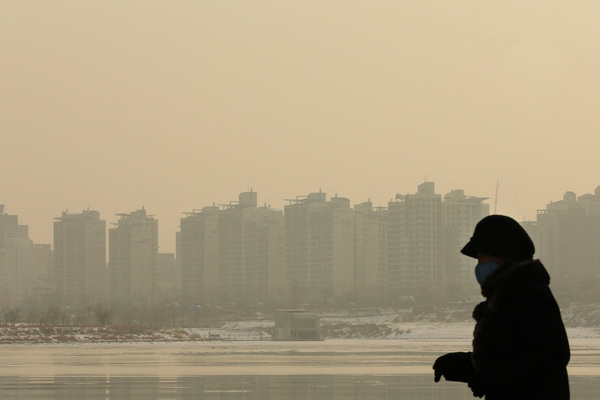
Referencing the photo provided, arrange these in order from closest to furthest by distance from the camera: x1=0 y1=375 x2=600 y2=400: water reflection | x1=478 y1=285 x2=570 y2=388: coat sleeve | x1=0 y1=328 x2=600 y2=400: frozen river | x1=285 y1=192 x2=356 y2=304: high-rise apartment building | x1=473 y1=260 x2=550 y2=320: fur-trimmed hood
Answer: x1=478 y1=285 x2=570 y2=388: coat sleeve, x1=473 y1=260 x2=550 y2=320: fur-trimmed hood, x1=0 y1=375 x2=600 y2=400: water reflection, x1=0 y1=328 x2=600 y2=400: frozen river, x1=285 y1=192 x2=356 y2=304: high-rise apartment building

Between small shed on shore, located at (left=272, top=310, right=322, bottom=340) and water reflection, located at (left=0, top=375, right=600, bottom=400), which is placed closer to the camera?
water reflection, located at (left=0, top=375, right=600, bottom=400)

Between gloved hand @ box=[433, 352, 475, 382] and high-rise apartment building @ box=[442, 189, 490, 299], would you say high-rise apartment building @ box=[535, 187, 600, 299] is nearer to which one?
high-rise apartment building @ box=[442, 189, 490, 299]

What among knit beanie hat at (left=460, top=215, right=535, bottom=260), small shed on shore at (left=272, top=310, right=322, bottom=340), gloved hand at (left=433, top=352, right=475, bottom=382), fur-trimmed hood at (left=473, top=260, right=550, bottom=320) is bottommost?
small shed on shore at (left=272, top=310, right=322, bottom=340)

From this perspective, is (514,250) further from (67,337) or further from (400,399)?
(67,337)

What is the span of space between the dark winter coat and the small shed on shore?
88.1 m

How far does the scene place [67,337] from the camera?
278 feet

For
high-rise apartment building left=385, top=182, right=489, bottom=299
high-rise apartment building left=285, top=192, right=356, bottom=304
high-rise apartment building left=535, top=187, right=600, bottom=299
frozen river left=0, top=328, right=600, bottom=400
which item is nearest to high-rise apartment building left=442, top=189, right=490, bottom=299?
high-rise apartment building left=385, top=182, right=489, bottom=299

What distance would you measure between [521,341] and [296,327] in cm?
8946

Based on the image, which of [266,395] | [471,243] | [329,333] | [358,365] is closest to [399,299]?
[329,333]

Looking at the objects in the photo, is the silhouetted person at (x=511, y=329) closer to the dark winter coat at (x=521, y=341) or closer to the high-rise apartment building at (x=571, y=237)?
the dark winter coat at (x=521, y=341)

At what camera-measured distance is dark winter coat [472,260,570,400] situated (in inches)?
179

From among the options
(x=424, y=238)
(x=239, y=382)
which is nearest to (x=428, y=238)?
(x=424, y=238)

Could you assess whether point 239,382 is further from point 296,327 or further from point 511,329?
point 296,327

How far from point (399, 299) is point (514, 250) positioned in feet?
508
